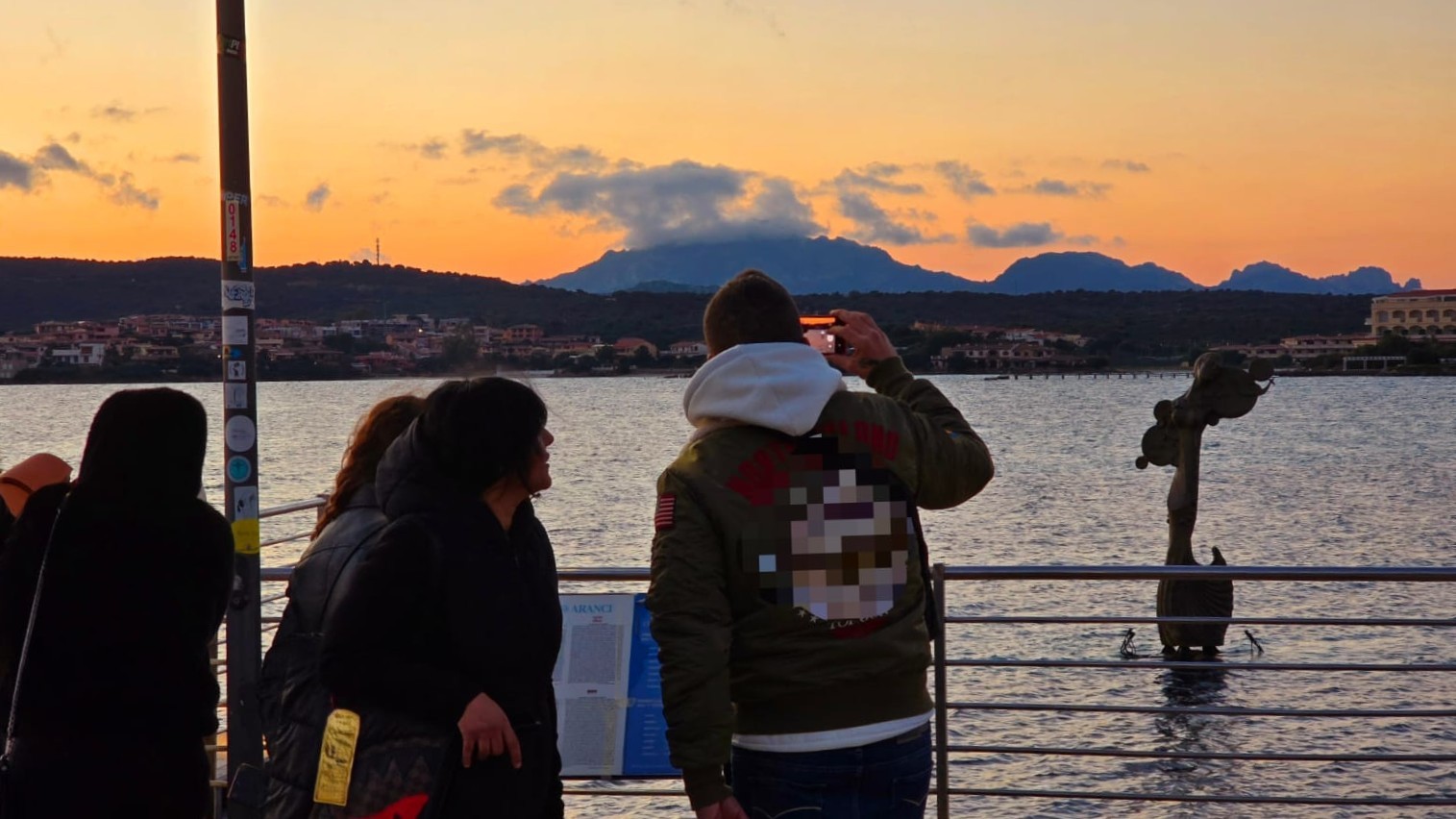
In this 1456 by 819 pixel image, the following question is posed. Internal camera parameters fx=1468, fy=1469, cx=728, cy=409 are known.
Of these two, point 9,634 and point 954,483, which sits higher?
point 954,483

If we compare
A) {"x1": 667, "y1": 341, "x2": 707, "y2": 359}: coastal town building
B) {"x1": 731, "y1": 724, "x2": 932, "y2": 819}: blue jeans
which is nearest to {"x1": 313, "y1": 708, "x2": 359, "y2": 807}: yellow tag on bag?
{"x1": 731, "y1": 724, "x2": 932, "y2": 819}: blue jeans

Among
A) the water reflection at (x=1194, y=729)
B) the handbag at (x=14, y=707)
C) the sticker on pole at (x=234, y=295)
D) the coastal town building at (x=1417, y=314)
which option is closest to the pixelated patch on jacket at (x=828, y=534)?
the handbag at (x=14, y=707)

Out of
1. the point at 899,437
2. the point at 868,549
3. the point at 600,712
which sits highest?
the point at 899,437

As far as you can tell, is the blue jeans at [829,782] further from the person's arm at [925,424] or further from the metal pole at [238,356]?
the metal pole at [238,356]

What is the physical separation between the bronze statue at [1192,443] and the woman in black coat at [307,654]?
14.5 meters

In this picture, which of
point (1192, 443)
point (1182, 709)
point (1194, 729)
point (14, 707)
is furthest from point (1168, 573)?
point (1194, 729)

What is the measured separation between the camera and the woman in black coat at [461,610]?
113 inches

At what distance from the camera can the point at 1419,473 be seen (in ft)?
209

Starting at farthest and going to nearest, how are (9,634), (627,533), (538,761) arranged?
(627,533)
(9,634)
(538,761)

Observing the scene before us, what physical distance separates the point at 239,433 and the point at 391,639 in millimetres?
1983

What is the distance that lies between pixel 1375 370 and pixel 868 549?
19717 cm

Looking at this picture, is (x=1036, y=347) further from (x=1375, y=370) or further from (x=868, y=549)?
(x=868, y=549)

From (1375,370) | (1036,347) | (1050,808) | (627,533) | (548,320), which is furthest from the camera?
(1375,370)

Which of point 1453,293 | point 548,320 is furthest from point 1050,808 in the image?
point 1453,293
